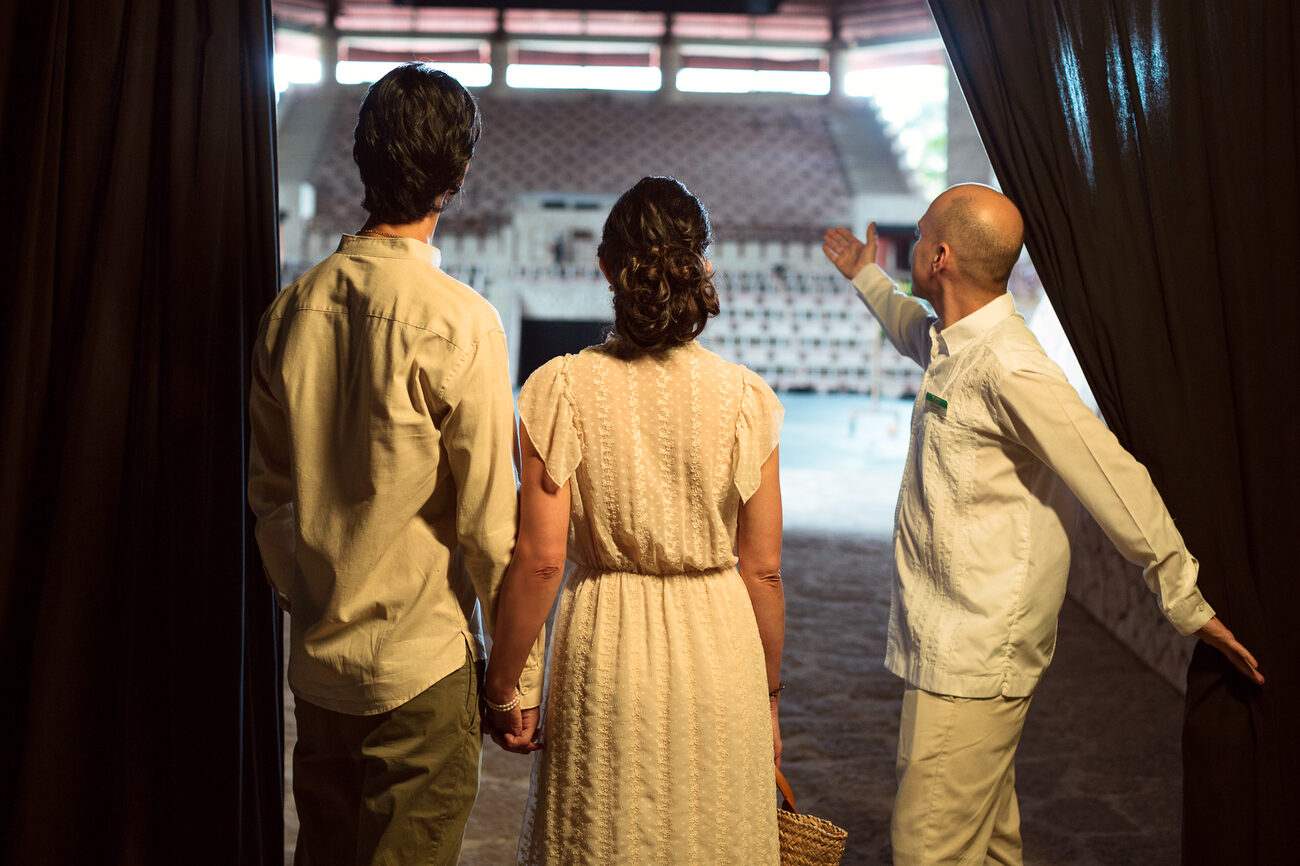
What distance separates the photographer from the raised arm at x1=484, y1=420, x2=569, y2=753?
1.26m

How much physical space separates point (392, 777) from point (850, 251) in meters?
1.35

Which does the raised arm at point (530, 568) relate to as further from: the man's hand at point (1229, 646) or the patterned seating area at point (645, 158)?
the patterned seating area at point (645, 158)

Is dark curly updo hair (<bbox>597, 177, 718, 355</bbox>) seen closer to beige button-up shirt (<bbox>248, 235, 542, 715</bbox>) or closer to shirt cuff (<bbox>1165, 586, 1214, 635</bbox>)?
beige button-up shirt (<bbox>248, 235, 542, 715</bbox>)

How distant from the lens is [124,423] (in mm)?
1610

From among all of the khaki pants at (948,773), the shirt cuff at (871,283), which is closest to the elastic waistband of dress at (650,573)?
the khaki pants at (948,773)

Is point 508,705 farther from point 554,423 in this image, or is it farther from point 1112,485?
point 1112,485

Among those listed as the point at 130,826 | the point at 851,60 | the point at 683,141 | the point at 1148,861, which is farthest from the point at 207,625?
the point at 851,60

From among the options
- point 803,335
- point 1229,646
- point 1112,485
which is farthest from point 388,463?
point 803,335

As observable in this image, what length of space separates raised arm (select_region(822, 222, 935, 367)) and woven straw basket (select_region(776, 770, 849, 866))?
0.80 meters

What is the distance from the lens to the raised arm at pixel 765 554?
1337 mm

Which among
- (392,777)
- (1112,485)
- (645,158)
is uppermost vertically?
(645,158)

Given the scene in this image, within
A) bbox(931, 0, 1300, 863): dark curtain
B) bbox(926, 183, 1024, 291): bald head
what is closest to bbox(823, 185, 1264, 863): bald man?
bbox(926, 183, 1024, 291): bald head

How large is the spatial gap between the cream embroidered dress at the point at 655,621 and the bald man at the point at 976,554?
0.36 metres

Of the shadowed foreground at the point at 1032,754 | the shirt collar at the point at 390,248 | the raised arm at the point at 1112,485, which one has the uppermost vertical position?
the shirt collar at the point at 390,248
